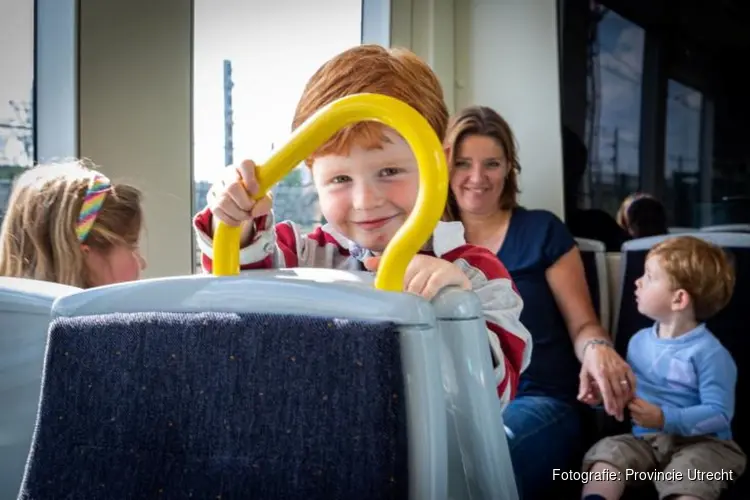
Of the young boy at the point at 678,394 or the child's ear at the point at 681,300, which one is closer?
the young boy at the point at 678,394

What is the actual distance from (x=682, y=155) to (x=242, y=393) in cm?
236

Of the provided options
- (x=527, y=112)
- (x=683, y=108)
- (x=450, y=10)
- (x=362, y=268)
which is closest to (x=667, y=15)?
(x=683, y=108)

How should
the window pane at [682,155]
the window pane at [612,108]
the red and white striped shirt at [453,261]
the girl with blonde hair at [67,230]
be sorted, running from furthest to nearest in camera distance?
the window pane at [612,108] → the window pane at [682,155] → the girl with blonde hair at [67,230] → the red and white striped shirt at [453,261]

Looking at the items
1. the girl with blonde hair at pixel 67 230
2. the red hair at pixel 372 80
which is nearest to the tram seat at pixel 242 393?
the red hair at pixel 372 80

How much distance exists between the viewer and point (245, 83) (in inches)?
95.7

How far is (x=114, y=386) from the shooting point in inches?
27.7

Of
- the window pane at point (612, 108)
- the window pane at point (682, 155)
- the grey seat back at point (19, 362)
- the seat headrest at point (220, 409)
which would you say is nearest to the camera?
the seat headrest at point (220, 409)

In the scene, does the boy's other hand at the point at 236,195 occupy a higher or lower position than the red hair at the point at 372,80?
lower

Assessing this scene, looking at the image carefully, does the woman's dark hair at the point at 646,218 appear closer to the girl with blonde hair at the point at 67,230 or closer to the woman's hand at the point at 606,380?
the woman's hand at the point at 606,380

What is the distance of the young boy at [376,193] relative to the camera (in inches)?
35.3

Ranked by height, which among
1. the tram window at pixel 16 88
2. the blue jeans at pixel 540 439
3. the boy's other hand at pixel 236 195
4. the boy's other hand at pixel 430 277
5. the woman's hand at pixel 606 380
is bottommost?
the blue jeans at pixel 540 439

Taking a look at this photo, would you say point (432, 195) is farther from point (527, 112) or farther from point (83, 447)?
point (527, 112)

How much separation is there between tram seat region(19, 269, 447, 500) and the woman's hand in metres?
1.55

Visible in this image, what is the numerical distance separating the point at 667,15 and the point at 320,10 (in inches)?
50.1
